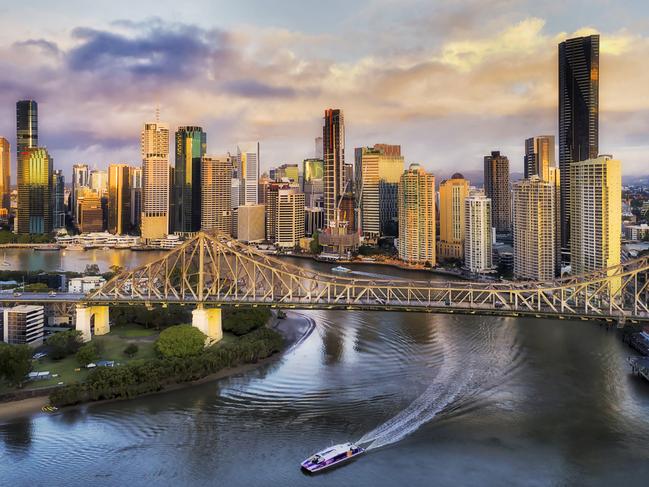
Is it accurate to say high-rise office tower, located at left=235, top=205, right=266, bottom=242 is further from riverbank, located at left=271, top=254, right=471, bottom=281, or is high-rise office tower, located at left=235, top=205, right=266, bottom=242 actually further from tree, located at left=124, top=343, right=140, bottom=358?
tree, located at left=124, top=343, right=140, bottom=358

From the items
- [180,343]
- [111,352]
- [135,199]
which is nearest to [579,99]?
[180,343]

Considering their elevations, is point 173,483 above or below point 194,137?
below

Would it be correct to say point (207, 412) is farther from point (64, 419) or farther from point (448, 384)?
point (448, 384)

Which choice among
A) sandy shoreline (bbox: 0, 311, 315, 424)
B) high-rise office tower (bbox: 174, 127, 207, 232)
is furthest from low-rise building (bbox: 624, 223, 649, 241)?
high-rise office tower (bbox: 174, 127, 207, 232)

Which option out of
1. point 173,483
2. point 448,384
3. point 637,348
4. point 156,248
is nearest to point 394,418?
point 448,384

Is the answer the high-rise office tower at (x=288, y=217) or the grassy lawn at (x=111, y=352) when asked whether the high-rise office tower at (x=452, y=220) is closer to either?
the high-rise office tower at (x=288, y=217)

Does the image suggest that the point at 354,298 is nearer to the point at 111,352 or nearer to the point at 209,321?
the point at 209,321
